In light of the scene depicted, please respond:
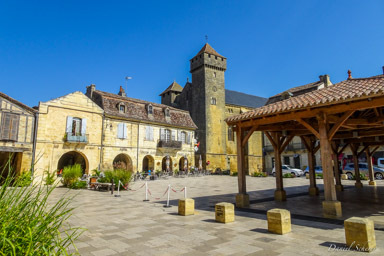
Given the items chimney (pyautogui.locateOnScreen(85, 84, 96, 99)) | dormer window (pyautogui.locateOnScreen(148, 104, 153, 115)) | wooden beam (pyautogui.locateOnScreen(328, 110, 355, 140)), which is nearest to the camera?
wooden beam (pyautogui.locateOnScreen(328, 110, 355, 140))

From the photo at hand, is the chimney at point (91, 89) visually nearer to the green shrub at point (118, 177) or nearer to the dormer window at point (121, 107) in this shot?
the dormer window at point (121, 107)

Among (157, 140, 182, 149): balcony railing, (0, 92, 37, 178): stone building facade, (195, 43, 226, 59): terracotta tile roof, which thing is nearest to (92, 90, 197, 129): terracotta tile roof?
(157, 140, 182, 149): balcony railing

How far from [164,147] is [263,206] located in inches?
747

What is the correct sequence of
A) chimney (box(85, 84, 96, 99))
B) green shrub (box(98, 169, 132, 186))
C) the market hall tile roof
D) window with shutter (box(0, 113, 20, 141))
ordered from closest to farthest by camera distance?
green shrub (box(98, 169, 132, 186)), window with shutter (box(0, 113, 20, 141)), chimney (box(85, 84, 96, 99)), the market hall tile roof

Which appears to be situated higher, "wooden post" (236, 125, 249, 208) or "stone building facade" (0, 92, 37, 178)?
"stone building facade" (0, 92, 37, 178)

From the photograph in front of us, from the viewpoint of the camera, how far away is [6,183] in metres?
2.50

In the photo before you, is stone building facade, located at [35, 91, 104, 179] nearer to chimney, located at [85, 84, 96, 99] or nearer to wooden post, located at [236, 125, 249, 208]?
chimney, located at [85, 84, 96, 99]

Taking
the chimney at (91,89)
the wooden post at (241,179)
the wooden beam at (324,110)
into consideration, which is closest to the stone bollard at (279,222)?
the wooden beam at (324,110)

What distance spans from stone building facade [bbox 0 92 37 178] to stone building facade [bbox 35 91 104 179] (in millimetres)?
685

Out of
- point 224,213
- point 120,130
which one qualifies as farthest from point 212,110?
point 224,213

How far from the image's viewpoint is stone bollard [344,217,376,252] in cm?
420

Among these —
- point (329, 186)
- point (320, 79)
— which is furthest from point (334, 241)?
point (320, 79)

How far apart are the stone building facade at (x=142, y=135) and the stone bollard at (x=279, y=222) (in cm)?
1876

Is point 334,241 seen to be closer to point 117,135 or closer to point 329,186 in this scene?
point 329,186
